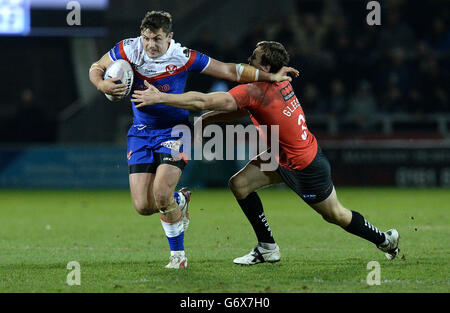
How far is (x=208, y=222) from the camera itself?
1135 cm

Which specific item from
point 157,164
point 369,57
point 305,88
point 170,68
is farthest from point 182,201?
point 369,57

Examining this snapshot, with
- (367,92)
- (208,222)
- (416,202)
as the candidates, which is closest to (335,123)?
(367,92)

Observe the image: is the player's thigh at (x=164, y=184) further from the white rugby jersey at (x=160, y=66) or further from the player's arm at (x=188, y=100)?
the player's arm at (x=188, y=100)

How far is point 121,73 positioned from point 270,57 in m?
1.35

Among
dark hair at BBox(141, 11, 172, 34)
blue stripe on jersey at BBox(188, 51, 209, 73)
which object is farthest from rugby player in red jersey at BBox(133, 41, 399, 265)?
dark hair at BBox(141, 11, 172, 34)

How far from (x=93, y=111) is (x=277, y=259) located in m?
11.5

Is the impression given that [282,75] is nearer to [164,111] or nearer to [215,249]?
[164,111]

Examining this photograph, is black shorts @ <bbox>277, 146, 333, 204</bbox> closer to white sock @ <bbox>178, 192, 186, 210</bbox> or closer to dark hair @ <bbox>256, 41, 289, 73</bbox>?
dark hair @ <bbox>256, 41, 289, 73</bbox>

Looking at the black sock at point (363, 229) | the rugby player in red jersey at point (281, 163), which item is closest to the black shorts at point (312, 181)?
the rugby player in red jersey at point (281, 163)

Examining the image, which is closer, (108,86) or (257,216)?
(108,86)

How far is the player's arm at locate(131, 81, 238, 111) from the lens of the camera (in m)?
6.53

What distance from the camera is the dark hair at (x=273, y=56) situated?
718 centimetres

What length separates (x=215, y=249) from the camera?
8594mm

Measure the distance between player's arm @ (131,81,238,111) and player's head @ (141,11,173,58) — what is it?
62cm
